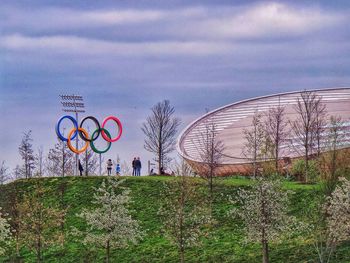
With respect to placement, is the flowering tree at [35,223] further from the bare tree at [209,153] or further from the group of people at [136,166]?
the group of people at [136,166]

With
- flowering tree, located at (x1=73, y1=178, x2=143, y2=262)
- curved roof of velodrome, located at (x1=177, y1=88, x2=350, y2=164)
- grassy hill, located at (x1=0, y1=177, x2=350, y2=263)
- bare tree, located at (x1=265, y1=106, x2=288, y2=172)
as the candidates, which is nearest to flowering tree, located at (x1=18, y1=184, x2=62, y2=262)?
grassy hill, located at (x1=0, y1=177, x2=350, y2=263)

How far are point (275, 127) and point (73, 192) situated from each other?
780 inches

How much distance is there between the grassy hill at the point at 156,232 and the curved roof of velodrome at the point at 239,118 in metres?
11.5

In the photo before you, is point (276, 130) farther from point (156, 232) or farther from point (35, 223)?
point (35, 223)

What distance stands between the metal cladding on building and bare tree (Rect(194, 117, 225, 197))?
1.12 ft

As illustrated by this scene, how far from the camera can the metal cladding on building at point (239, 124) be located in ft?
277

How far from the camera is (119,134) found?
268 ft

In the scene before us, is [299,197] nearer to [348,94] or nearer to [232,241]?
[232,241]

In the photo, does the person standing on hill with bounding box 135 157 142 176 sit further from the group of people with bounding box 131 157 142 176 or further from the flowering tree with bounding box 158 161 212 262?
the flowering tree with bounding box 158 161 212 262

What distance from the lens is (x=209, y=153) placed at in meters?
74.0

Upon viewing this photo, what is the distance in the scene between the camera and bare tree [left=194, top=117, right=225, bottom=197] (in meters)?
71.7

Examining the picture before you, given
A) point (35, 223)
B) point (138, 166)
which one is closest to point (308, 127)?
point (138, 166)

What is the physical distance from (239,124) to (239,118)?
2.34 metres

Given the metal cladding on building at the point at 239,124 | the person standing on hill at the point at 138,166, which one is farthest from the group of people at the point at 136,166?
the metal cladding on building at the point at 239,124
